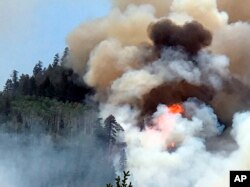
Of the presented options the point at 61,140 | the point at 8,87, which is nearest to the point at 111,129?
the point at 61,140

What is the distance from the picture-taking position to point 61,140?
13538cm

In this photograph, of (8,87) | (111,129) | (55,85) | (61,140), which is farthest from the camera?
(8,87)

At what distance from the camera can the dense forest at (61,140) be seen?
13100 centimetres

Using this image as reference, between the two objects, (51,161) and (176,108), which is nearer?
(176,108)

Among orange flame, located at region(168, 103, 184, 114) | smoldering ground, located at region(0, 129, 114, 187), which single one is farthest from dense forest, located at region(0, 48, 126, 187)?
orange flame, located at region(168, 103, 184, 114)

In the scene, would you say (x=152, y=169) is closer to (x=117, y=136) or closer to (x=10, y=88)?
(x=117, y=136)

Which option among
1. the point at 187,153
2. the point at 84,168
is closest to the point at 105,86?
the point at 84,168

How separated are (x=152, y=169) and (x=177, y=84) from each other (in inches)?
804

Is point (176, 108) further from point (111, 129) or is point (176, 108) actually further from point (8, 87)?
point (8, 87)

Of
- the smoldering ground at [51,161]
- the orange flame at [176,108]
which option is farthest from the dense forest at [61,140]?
the orange flame at [176,108]

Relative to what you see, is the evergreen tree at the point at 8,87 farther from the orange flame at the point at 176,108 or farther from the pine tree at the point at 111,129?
the orange flame at the point at 176,108

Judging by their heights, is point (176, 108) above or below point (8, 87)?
below

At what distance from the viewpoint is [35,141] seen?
449 ft

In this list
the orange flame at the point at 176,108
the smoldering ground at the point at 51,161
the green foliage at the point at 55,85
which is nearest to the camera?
the orange flame at the point at 176,108
